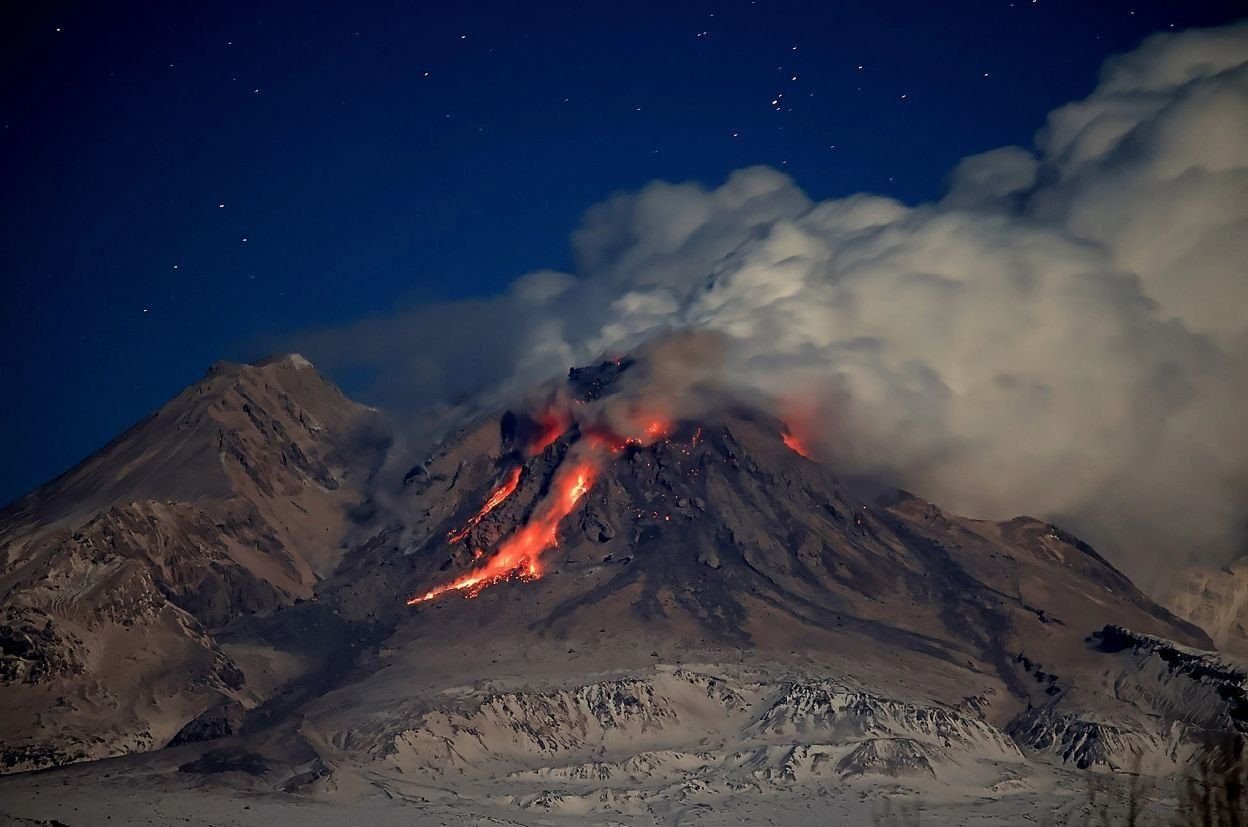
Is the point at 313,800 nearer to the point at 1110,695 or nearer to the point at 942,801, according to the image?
the point at 942,801

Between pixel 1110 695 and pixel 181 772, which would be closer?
pixel 181 772

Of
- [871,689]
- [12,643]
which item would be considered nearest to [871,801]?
[871,689]

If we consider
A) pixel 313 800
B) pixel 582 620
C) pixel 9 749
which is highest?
pixel 9 749

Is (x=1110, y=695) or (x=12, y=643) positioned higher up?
(x=12, y=643)

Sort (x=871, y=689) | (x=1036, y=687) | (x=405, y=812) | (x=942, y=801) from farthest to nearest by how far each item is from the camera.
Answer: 1. (x=1036, y=687)
2. (x=871, y=689)
3. (x=942, y=801)
4. (x=405, y=812)

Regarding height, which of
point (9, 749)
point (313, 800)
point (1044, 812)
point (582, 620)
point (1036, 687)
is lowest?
point (1036, 687)

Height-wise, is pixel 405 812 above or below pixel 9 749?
below

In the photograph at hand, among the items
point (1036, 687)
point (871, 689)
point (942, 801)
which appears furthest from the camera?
point (1036, 687)

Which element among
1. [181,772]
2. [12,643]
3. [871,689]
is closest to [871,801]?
[871,689]

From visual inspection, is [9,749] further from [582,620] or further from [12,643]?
[582,620]
